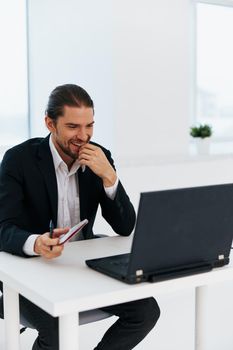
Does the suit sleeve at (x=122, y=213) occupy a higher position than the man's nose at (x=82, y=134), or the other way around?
the man's nose at (x=82, y=134)

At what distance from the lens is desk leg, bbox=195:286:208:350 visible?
224 cm

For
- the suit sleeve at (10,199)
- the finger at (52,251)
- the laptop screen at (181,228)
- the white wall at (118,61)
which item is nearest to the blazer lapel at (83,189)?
the suit sleeve at (10,199)

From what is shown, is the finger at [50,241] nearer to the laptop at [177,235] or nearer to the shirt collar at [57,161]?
the laptop at [177,235]

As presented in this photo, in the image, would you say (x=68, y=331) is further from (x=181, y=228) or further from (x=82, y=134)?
(x=82, y=134)

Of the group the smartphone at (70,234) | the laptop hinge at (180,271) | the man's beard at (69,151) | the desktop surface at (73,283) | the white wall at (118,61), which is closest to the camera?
the desktop surface at (73,283)

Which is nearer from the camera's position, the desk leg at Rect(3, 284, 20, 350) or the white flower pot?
the desk leg at Rect(3, 284, 20, 350)

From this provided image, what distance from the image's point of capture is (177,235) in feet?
5.38

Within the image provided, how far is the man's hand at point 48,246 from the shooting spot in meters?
1.78

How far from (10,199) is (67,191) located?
25 centimetres

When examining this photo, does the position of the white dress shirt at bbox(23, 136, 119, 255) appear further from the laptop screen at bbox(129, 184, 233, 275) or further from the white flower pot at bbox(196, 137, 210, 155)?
the white flower pot at bbox(196, 137, 210, 155)

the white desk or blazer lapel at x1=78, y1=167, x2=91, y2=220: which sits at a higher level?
blazer lapel at x1=78, y1=167, x2=91, y2=220

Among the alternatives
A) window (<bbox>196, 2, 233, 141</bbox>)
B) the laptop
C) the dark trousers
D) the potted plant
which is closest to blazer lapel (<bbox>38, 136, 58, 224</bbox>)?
the dark trousers

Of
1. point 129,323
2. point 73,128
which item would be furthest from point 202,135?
point 129,323

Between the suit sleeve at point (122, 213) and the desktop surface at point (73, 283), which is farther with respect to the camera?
the suit sleeve at point (122, 213)
